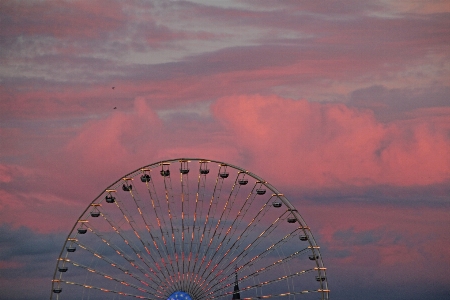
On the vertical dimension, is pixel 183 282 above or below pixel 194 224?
below

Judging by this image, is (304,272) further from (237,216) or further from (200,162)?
(200,162)

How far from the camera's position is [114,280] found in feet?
274

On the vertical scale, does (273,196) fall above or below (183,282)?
above

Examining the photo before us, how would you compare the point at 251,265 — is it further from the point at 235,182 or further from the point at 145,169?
the point at 145,169

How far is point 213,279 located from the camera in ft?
267

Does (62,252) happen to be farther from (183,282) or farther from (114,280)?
(183,282)

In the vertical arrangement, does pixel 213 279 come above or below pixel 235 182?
below

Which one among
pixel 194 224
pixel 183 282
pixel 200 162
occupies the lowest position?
pixel 183 282

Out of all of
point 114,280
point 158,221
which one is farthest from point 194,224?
point 114,280

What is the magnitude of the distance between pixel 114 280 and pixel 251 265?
41.7ft

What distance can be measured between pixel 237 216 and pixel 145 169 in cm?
951

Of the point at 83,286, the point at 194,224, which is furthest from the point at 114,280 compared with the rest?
the point at 194,224

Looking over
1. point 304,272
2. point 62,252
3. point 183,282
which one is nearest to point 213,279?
point 183,282

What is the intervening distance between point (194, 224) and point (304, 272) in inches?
439
